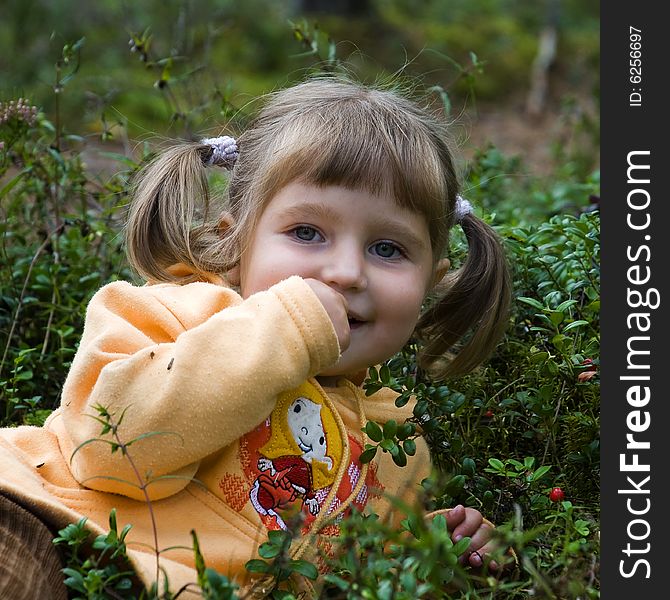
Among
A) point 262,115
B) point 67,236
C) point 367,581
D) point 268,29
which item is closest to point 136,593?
point 367,581

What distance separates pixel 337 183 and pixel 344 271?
0.25 meters

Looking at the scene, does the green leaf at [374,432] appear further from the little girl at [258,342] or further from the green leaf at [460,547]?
the green leaf at [460,547]

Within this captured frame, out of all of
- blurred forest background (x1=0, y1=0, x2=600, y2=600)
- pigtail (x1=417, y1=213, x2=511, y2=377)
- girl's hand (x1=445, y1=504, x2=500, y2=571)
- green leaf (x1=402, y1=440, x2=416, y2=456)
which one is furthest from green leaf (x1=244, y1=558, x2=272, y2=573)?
pigtail (x1=417, y1=213, x2=511, y2=377)

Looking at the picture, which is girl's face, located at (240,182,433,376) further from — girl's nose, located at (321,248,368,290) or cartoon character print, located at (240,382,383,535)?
cartoon character print, located at (240,382,383,535)

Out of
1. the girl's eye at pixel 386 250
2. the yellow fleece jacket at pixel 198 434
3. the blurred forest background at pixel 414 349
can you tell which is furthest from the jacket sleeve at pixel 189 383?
the girl's eye at pixel 386 250

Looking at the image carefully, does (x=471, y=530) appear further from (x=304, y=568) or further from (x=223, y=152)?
(x=223, y=152)

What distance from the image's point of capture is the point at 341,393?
2730 mm

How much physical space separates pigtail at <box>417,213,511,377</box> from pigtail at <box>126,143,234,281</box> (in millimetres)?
755

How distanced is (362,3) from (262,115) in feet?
35.7

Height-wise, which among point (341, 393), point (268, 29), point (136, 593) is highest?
point (268, 29)

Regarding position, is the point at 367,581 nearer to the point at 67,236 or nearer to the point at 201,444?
the point at 201,444

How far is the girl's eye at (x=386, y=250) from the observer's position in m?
2.61

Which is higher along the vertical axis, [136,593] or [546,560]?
[546,560]

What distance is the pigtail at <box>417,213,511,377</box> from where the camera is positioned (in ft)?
10.1
